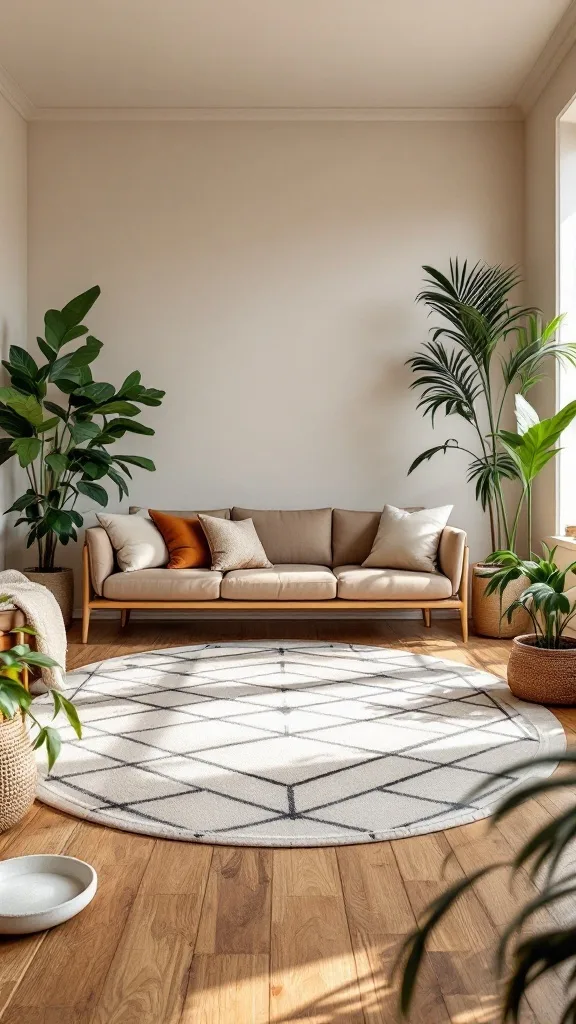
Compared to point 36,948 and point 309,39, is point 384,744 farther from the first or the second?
point 309,39

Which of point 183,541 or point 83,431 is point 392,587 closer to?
point 183,541

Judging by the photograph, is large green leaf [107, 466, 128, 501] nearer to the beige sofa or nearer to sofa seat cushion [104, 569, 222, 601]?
the beige sofa

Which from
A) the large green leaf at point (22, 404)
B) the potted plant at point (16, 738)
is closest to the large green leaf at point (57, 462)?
the large green leaf at point (22, 404)

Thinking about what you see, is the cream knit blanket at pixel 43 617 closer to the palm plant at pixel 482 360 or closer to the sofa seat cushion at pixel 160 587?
the sofa seat cushion at pixel 160 587

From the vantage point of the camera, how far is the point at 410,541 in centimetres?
516

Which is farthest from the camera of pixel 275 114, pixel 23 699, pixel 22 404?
pixel 275 114

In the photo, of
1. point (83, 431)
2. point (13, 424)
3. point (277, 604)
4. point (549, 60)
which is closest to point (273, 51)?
point (549, 60)

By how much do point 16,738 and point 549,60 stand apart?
15.6 feet

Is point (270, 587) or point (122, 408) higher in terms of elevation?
point (122, 408)

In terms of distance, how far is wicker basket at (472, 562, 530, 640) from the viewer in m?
5.16

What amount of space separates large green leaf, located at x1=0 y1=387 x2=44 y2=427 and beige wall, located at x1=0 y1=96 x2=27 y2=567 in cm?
76

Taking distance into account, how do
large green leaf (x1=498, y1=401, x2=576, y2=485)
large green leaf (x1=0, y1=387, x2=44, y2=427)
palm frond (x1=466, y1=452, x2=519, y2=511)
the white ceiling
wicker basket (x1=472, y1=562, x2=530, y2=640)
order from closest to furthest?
large green leaf (x1=498, y1=401, x2=576, y2=485), the white ceiling, large green leaf (x1=0, y1=387, x2=44, y2=427), wicker basket (x1=472, y1=562, x2=530, y2=640), palm frond (x1=466, y1=452, x2=519, y2=511)

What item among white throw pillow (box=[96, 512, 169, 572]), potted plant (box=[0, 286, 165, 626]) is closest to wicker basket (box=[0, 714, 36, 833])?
white throw pillow (box=[96, 512, 169, 572])

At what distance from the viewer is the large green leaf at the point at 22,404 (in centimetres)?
468
